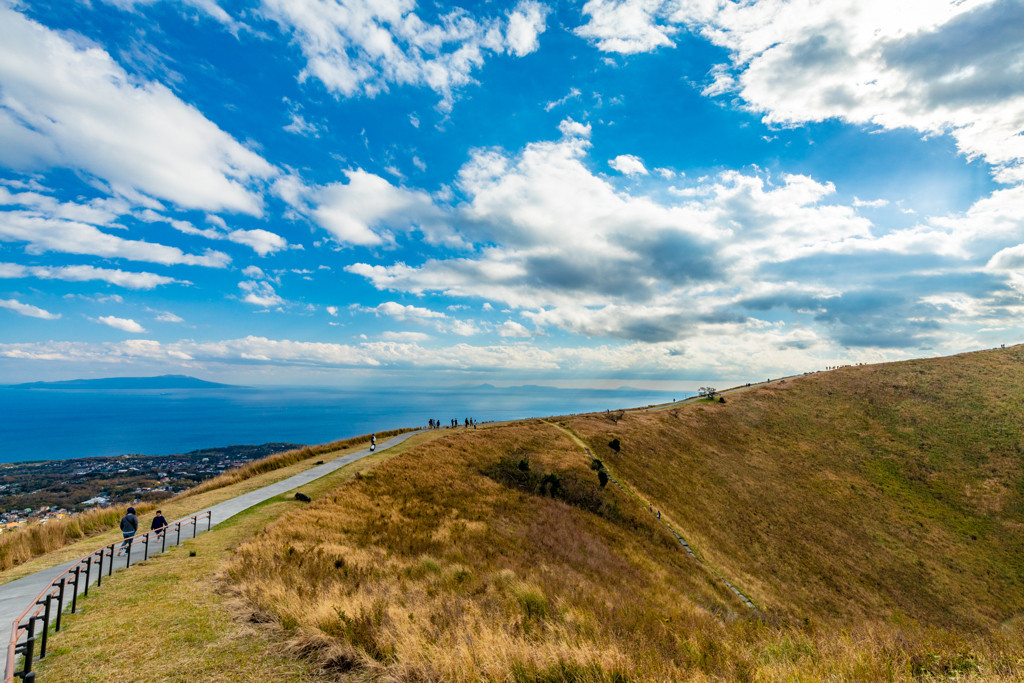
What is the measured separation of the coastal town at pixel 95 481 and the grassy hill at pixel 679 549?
3667 cm

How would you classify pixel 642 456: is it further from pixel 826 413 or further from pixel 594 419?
pixel 826 413

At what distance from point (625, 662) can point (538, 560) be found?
33.7 ft

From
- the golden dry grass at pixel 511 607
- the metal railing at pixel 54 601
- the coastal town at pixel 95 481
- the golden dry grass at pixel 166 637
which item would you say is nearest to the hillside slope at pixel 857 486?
the golden dry grass at pixel 511 607

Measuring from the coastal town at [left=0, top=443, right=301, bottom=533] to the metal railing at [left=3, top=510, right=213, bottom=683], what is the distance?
3362 centimetres

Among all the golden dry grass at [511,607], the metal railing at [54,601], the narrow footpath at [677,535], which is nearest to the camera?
the metal railing at [54,601]

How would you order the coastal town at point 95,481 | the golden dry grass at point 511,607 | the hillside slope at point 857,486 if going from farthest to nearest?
1. the coastal town at point 95,481
2. the hillside slope at point 857,486
3. the golden dry grass at point 511,607

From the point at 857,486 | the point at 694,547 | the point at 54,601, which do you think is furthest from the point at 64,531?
the point at 857,486

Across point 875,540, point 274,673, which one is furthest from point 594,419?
point 274,673

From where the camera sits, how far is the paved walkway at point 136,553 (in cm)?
866

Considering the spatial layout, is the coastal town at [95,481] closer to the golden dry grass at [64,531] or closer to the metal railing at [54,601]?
the golden dry grass at [64,531]

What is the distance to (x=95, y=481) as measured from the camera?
252ft

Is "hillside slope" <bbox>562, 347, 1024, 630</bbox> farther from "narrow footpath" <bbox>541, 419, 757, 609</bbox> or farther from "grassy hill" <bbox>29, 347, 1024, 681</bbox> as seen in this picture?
"narrow footpath" <bbox>541, 419, 757, 609</bbox>

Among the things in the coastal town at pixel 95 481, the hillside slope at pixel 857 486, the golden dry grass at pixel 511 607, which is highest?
the golden dry grass at pixel 511 607

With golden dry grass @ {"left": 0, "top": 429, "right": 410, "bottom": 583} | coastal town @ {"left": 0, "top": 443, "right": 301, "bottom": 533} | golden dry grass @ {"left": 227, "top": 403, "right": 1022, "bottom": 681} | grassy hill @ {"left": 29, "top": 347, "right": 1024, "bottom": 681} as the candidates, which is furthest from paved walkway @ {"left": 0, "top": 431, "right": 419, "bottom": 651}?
coastal town @ {"left": 0, "top": 443, "right": 301, "bottom": 533}
